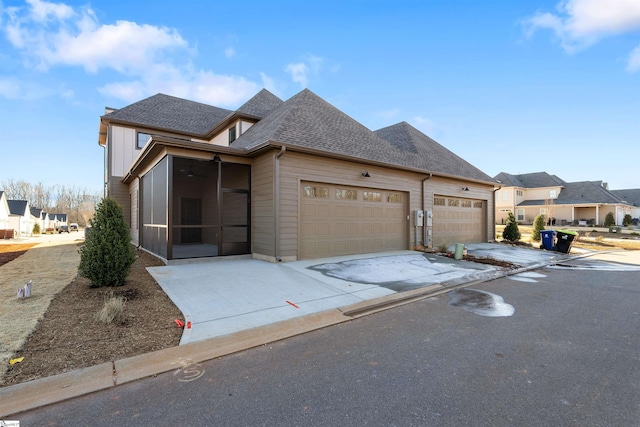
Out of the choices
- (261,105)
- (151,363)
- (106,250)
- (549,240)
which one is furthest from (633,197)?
(106,250)

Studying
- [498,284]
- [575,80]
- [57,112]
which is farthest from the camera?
[57,112]

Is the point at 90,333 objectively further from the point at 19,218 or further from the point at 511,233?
the point at 19,218

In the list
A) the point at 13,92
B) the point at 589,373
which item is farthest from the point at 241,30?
the point at 589,373

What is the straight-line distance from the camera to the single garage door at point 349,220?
9289 millimetres

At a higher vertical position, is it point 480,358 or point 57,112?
point 57,112

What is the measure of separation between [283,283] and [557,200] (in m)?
42.0

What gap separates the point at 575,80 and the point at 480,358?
13091 mm

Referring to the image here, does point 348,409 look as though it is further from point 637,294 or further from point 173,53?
point 173,53

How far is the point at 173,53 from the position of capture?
10.6 m

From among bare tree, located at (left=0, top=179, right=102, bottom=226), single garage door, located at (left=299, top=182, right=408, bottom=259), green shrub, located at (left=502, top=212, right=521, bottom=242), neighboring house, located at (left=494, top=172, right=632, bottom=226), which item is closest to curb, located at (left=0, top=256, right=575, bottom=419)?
single garage door, located at (left=299, top=182, right=408, bottom=259)

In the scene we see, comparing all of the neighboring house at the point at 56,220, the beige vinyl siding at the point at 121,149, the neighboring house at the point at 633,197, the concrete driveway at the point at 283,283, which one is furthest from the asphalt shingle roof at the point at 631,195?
the neighboring house at the point at 56,220

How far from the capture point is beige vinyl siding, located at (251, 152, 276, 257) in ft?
28.4

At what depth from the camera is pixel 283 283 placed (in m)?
6.28

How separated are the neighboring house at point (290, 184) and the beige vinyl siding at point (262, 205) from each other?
3cm
